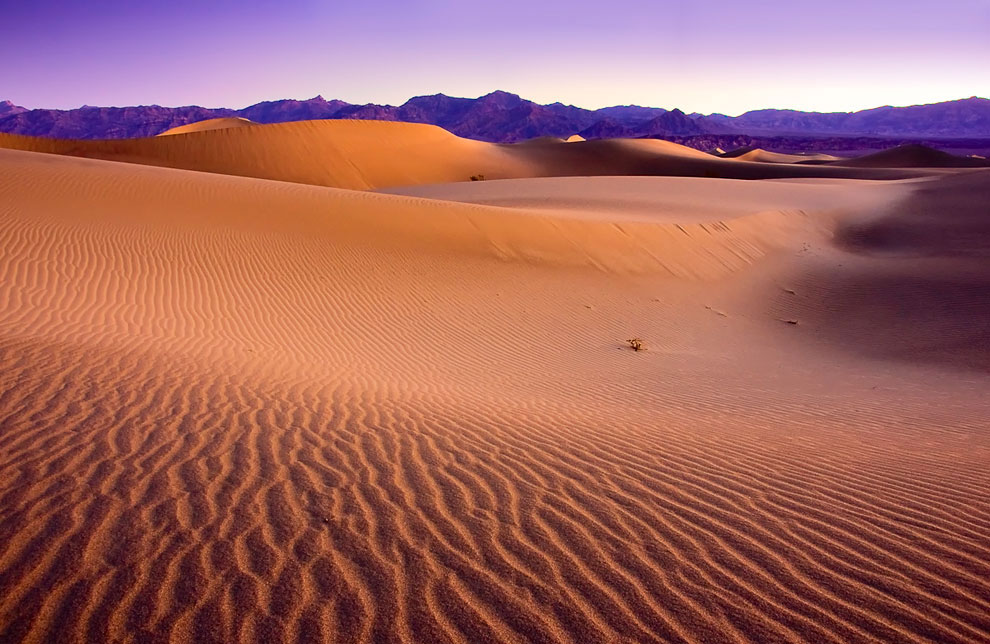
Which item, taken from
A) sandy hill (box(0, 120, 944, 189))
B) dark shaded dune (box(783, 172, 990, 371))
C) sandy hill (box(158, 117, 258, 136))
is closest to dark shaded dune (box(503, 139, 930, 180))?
sandy hill (box(0, 120, 944, 189))

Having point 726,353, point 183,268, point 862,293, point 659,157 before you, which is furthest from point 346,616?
point 659,157

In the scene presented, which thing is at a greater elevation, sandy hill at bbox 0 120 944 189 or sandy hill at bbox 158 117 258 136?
sandy hill at bbox 158 117 258 136

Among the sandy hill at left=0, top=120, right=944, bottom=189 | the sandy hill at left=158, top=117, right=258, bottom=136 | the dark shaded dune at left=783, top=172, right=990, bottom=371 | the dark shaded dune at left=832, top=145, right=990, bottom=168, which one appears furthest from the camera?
the sandy hill at left=158, top=117, right=258, bottom=136

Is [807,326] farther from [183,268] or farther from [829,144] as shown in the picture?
[829,144]

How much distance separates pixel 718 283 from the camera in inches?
619

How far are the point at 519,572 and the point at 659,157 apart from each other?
68.0 metres

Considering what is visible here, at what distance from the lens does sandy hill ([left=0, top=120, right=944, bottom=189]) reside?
4412cm

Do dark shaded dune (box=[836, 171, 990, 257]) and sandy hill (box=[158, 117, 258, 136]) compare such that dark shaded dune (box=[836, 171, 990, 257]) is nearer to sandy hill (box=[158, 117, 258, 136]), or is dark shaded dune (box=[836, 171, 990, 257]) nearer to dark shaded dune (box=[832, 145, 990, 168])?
dark shaded dune (box=[832, 145, 990, 168])

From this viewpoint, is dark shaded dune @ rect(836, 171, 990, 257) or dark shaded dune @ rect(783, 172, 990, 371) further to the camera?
dark shaded dune @ rect(836, 171, 990, 257)

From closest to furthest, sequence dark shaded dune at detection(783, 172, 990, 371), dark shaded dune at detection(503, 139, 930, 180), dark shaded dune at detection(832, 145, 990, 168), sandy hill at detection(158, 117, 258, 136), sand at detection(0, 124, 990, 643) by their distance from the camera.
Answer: sand at detection(0, 124, 990, 643), dark shaded dune at detection(783, 172, 990, 371), dark shaded dune at detection(503, 139, 930, 180), dark shaded dune at detection(832, 145, 990, 168), sandy hill at detection(158, 117, 258, 136)

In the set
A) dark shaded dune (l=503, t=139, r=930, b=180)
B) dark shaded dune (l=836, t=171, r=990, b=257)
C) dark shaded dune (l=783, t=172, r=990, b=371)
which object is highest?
dark shaded dune (l=503, t=139, r=930, b=180)

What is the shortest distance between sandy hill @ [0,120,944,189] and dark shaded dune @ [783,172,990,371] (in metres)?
33.7

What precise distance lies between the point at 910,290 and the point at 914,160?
69462mm

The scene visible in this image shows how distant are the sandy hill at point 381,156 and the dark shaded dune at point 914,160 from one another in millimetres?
16775
